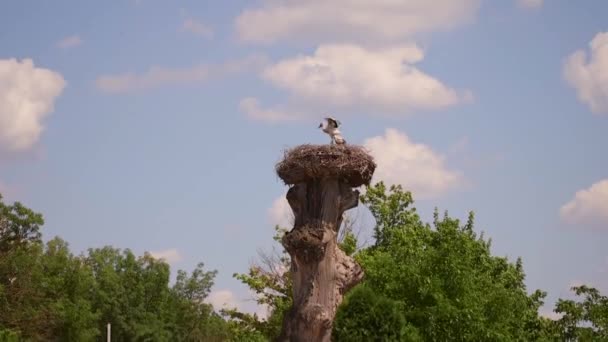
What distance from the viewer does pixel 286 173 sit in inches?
846

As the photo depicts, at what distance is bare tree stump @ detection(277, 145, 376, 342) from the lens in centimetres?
2084

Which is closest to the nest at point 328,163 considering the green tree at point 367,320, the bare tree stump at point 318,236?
the bare tree stump at point 318,236

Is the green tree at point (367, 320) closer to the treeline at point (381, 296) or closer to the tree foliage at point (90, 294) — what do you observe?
the treeline at point (381, 296)

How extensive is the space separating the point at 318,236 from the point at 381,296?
87.4 inches

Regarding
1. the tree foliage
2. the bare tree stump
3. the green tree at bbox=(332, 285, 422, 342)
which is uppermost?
the tree foliage

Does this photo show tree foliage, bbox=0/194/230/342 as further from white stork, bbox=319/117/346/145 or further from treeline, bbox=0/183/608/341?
white stork, bbox=319/117/346/145

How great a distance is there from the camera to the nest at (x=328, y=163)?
21.0 meters

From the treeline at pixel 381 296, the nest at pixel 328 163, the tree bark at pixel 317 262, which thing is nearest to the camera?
the tree bark at pixel 317 262

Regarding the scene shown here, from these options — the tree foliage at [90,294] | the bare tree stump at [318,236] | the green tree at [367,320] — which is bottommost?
the green tree at [367,320]

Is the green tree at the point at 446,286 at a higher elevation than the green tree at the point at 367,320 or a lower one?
higher

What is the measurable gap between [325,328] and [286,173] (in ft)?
10.2

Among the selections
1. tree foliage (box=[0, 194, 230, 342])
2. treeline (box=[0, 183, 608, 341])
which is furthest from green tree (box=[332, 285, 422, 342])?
tree foliage (box=[0, 194, 230, 342])

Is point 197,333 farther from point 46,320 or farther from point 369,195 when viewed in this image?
point 369,195

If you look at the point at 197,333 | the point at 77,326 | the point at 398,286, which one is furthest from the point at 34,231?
the point at 398,286
